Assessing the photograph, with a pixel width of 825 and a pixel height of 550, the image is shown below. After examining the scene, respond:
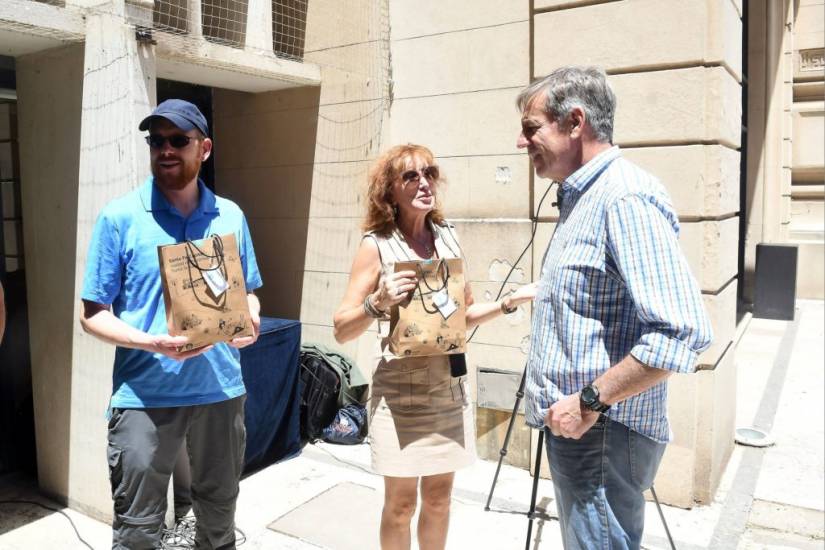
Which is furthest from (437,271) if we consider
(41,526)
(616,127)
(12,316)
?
(12,316)

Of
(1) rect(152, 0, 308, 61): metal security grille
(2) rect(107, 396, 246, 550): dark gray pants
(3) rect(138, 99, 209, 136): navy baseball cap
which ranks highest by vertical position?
(1) rect(152, 0, 308, 61): metal security grille

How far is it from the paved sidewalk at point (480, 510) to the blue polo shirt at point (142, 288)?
1657mm

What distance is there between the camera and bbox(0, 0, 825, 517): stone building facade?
12.5 feet

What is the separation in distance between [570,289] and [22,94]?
379cm

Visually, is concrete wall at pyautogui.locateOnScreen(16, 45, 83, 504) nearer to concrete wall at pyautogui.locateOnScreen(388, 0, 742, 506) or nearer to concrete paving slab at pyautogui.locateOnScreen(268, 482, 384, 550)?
concrete paving slab at pyautogui.locateOnScreen(268, 482, 384, 550)

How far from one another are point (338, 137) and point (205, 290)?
343cm

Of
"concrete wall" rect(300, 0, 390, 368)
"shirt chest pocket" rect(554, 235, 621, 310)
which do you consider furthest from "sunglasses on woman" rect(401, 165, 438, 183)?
"concrete wall" rect(300, 0, 390, 368)

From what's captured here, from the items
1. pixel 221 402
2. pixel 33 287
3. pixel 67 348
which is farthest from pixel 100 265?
pixel 33 287

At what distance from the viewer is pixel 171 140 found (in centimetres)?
246

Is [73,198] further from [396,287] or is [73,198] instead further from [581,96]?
[581,96]

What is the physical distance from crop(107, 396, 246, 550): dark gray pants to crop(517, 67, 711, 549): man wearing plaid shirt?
129 cm

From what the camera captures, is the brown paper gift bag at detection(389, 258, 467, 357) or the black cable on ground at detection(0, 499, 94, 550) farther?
the black cable on ground at detection(0, 499, 94, 550)

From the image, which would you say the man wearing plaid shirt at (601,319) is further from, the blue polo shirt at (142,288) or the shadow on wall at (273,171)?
the shadow on wall at (273,171)

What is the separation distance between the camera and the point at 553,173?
2.07 m
